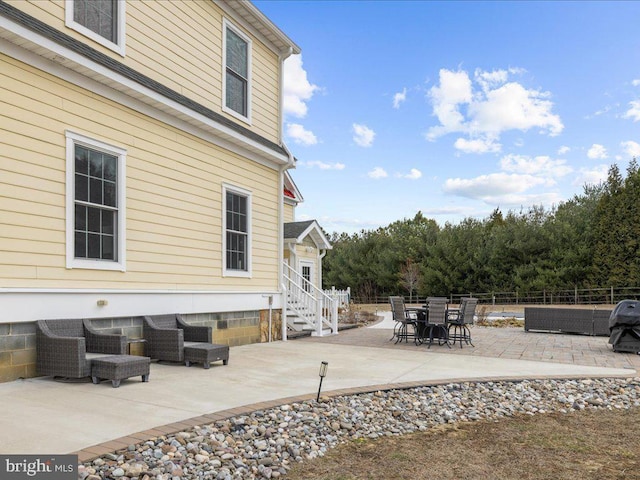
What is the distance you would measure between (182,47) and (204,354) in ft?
17.8

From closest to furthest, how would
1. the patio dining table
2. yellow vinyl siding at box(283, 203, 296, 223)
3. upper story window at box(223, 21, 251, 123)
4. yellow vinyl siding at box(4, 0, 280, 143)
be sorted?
yellow vinyl siding at box(4, 0, 280, 143) < upper story window at box(223, 21, 251, 123) < the patio dining table < yellow vinyl siding at box(283, 203, 296, 223)

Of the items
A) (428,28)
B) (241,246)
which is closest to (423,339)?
(241,246)

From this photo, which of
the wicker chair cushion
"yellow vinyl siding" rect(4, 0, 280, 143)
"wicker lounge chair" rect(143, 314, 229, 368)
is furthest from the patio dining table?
the wicker chair cushion

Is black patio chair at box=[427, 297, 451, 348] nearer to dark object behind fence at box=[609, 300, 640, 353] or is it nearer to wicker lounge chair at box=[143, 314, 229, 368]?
dark object behind fence at box=[609, 300, 640, 353]

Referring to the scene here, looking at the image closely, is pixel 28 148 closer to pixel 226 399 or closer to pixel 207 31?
pixel 226 399

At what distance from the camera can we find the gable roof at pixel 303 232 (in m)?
16.8

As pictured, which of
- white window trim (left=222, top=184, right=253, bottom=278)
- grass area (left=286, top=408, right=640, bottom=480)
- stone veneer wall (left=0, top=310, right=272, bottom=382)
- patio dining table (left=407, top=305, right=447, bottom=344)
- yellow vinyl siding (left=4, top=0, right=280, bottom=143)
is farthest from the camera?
patio dining table (left=407, top=305, right=447, bottom=344)

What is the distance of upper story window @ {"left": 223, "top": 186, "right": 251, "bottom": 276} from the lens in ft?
32.6

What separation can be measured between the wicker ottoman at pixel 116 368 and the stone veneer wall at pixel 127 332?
0.85m

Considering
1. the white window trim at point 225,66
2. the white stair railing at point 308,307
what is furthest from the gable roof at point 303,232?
the white window trim at point 225,66

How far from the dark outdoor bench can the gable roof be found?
292 inches

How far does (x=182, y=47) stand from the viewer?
8.93 m

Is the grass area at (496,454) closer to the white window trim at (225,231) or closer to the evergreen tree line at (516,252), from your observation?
the white window trim at (225,231)

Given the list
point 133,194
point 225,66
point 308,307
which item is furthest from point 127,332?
point 308,307
